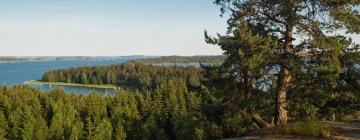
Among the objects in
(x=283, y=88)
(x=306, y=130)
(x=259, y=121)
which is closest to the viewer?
(x=306, y=130)

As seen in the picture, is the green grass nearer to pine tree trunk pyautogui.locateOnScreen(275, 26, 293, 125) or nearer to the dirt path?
the dirt path

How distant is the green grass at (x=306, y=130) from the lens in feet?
47.6

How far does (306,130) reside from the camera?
14.7 m

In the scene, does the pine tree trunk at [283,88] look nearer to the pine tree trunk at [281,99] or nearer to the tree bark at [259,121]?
the pine tree trunk at [281,99]

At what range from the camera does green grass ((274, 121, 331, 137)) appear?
14500 mm

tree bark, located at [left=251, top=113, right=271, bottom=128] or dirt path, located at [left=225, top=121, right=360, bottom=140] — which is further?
tree bark, located at [left=251, top=113, right=271, bottom=128]

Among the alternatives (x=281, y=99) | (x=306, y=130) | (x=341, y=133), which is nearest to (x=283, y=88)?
(x=281, y=99)

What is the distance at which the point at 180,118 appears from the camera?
68.4 m

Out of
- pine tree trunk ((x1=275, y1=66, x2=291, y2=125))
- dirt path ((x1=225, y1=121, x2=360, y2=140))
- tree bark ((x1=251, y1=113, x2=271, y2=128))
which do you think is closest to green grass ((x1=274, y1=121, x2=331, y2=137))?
dirt path ((x1=225, y1=121, x2=360, y2=140))

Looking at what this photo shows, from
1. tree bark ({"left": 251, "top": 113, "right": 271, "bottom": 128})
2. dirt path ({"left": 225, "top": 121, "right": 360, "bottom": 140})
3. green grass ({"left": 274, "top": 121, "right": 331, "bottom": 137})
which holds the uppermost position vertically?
green grass ({"left": 274, "top": 121, "right": 331, "bottom": 137})

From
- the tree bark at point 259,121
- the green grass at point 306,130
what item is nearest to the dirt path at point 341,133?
the green grass at point 306,130

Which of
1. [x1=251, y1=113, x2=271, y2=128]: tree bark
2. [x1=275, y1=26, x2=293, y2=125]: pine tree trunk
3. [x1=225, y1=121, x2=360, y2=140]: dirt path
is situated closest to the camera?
[x1=225, y1=121, x2=360, y2=140]: dirt path

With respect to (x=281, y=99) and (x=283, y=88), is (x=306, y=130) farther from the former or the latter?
(x=281, y=99)

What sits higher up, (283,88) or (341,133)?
(283,88)
